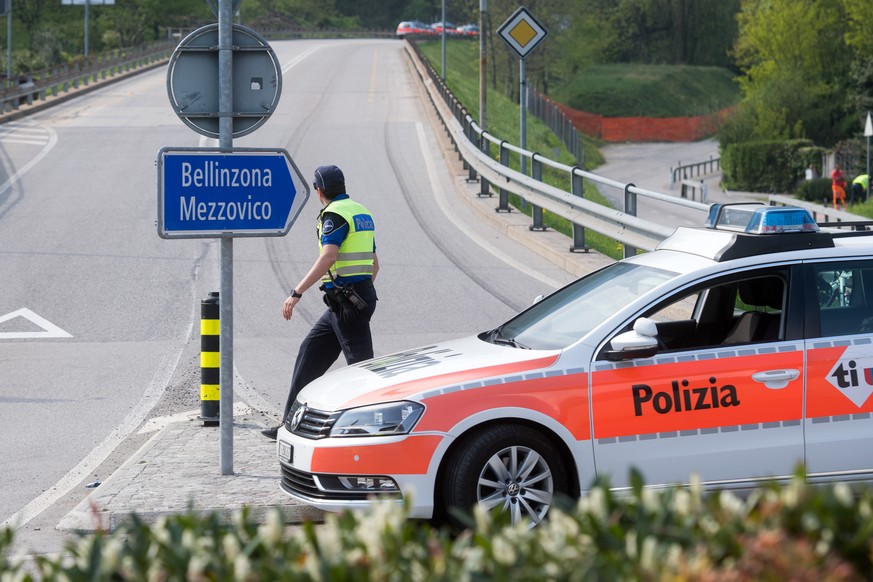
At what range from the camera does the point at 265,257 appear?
17219 millimetres

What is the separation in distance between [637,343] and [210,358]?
3949 mm

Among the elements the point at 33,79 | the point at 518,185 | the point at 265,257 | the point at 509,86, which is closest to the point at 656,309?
the point at 265,257

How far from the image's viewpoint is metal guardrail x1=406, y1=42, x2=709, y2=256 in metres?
12.9

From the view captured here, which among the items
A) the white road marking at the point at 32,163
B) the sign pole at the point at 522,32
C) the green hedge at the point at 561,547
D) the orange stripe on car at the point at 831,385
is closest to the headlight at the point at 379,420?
the orange stripe on car at the point at 831,385

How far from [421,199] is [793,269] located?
1662 centimetres

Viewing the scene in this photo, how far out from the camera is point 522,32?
19578 millimetres

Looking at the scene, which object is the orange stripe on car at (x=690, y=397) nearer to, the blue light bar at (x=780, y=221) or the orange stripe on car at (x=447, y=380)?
the orange stripe on car at (x=447, y=380)

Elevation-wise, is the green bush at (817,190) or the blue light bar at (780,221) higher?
the blue light bar at (780,221)

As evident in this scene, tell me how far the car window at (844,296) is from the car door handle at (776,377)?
31 cm

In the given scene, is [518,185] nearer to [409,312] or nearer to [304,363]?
[409,312]

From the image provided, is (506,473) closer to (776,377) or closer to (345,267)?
(776,377)

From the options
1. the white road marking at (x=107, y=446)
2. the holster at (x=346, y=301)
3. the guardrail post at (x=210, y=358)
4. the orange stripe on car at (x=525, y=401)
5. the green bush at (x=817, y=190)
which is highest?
the holster at (x=346, y=301)

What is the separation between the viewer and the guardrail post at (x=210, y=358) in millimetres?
8891

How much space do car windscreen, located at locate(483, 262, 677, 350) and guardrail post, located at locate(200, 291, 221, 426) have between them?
8.63 feet
